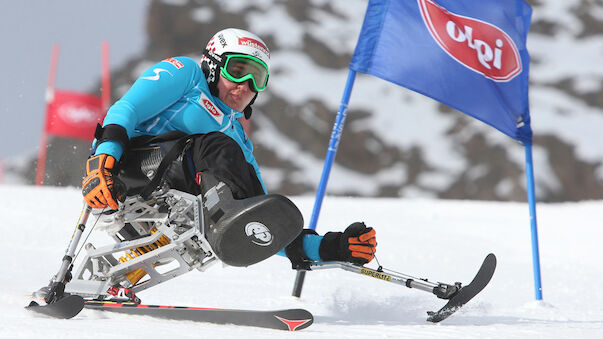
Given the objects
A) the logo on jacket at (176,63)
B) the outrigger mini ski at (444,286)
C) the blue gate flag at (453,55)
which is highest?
the blue gate flag at (453,55)

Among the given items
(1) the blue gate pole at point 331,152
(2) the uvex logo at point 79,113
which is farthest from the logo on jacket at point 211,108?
(2) the uvex logo at point 79,113

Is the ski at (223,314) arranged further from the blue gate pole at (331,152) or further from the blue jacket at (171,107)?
the blue gate pole at (331,152)

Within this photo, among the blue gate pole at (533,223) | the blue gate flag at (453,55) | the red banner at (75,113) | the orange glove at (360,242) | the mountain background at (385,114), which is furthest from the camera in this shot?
the mountain background at (385,114)

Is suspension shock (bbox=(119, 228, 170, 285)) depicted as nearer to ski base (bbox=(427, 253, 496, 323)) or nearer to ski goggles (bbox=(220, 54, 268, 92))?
ski goggles (bbox=(220, 54, 268, 92))

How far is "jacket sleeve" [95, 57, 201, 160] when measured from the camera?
2.68 m

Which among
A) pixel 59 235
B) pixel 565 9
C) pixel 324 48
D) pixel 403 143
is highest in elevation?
pixel 565 9

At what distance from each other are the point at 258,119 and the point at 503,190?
11214mm

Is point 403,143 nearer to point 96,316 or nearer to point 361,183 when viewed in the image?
point 361,183

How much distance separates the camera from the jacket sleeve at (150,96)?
268cm

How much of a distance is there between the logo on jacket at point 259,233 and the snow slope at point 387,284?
1.09 feet

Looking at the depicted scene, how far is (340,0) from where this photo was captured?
3872cm

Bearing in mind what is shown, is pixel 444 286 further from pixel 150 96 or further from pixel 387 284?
pixel 387 284

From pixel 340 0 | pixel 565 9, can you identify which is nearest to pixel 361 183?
pixel 340 0

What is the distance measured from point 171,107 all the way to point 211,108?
7.8 inches
